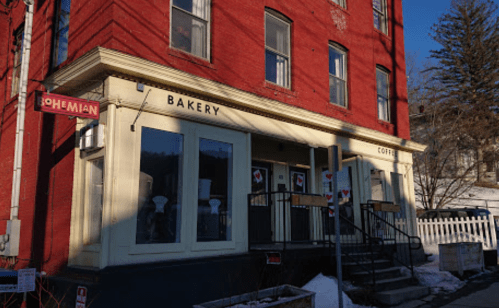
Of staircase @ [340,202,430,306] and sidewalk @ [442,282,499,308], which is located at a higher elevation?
staircase @ [340,202,430,306]

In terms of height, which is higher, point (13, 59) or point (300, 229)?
point (13, 59)

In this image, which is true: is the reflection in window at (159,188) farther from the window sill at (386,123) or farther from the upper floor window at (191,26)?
the window sill at (386,123)

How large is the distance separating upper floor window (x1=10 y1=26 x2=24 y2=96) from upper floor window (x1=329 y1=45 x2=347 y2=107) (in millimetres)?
8301

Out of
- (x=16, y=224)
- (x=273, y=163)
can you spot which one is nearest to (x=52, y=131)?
(x=16, y=224)

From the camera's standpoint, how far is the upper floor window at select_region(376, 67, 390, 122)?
14.3 metres

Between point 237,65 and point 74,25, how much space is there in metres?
3.41

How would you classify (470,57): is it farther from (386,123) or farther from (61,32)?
(61,32)

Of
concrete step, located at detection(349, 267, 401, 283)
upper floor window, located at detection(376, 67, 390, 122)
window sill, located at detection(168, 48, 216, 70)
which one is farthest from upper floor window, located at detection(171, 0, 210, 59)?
upper floor window, located at detection(376, 67, 390, 122)

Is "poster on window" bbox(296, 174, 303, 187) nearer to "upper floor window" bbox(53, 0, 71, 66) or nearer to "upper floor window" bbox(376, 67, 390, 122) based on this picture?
"upper floor window" bbox(376, 67, 390, 122)

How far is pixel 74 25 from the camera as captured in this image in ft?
28.2

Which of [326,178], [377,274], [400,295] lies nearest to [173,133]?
[377,274]

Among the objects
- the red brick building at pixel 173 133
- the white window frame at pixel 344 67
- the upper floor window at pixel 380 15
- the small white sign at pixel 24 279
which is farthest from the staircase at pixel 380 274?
the upper floor window at pixel 380 15

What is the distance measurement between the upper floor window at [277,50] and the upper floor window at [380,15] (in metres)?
5.15

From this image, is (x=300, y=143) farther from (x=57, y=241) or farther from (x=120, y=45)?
(x=57, y=241)
